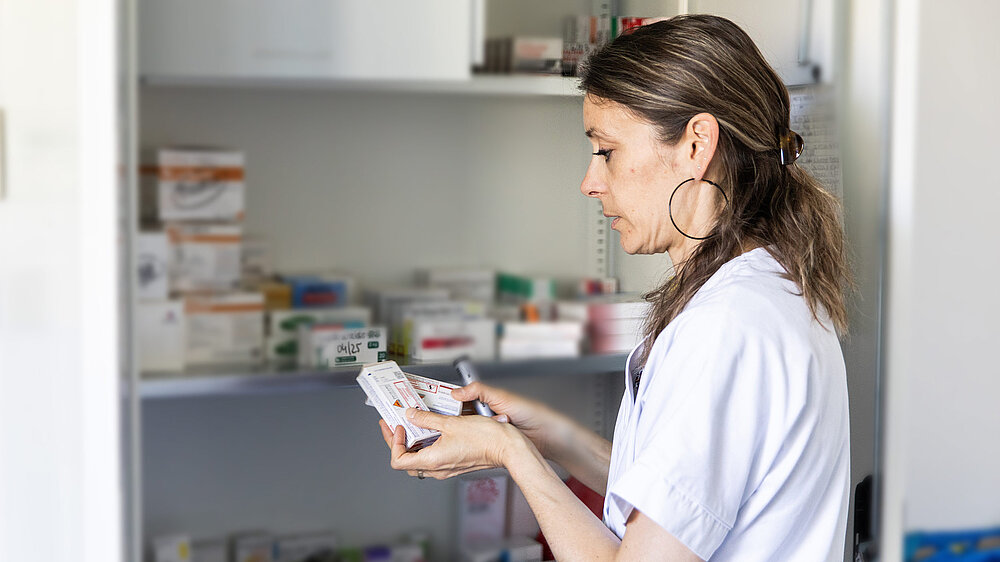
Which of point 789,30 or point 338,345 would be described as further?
point 789,30

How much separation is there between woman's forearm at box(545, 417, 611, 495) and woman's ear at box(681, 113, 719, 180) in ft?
1.08

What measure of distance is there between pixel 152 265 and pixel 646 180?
51cm

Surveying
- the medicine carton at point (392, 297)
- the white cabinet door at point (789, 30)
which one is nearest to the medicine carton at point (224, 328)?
the medicine carton at point (392, 297)

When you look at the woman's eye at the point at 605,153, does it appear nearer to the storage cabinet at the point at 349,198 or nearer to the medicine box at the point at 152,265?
the storage cabinet at the point at 349,198

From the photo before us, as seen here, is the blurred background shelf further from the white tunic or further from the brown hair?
the white tunic

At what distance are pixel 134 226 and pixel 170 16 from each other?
222mm

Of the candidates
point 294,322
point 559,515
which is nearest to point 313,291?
point 294,322

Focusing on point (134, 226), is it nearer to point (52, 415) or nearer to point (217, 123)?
point (217, 123)

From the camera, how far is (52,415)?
1.03 meters

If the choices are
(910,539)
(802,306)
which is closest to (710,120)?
(802,306)

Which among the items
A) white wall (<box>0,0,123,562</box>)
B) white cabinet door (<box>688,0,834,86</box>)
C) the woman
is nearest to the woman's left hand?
the woman

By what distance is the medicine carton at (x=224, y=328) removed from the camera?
36.9 inches

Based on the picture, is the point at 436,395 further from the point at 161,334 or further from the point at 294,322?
the point at 161,334

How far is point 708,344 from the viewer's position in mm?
702
